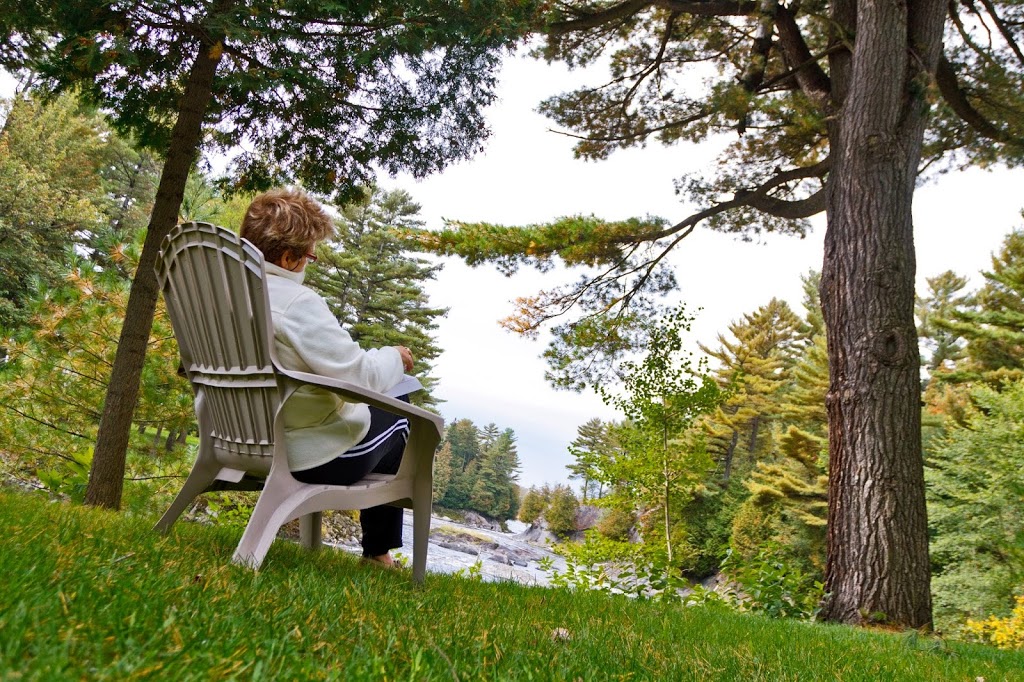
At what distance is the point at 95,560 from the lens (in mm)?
1291

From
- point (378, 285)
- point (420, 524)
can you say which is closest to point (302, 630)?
point (420, 524)

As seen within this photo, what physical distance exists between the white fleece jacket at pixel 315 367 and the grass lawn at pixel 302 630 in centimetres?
35

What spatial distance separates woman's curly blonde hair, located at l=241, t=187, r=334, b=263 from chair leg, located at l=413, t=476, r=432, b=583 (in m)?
0.85

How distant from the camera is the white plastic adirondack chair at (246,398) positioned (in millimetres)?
1754

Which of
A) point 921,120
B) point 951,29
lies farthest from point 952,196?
point 921,120

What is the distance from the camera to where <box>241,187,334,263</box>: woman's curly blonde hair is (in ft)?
6.72

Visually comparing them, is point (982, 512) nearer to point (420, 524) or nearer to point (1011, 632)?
point (1011, 632)

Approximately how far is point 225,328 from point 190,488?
701 mm

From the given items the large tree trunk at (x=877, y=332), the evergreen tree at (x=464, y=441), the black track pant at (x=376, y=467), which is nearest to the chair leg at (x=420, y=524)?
the black track pant at (x=376, y=467)

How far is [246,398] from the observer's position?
6.31ft

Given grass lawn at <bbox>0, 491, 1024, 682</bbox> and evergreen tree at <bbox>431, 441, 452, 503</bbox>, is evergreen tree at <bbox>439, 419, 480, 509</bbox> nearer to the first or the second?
evergreen tree at <bbox>431, 441, 452, 503</bbox>

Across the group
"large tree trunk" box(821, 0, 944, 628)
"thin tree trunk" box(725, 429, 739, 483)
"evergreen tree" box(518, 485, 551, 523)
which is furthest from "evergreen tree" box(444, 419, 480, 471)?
"large tree trunk" box(821, 0, 944, 628)

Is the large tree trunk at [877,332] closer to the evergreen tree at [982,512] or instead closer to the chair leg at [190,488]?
the chair leg at [190,488]

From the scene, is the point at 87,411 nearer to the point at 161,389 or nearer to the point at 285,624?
the point at 161,389
